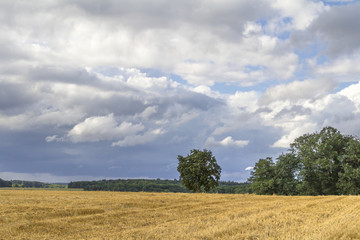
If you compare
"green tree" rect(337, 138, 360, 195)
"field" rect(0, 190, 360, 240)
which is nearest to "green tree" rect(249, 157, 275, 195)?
"green tree" rect(337, 138, 360, 195)

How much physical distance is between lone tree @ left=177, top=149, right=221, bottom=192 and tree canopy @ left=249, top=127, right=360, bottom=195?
8.31 metres

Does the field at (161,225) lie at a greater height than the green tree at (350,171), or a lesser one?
lesser

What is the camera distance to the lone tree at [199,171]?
6925 centimetres

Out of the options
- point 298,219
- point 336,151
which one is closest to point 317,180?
point 336,151

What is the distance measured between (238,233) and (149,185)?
9047 centimetres

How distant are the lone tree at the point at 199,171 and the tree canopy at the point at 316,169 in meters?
8.31

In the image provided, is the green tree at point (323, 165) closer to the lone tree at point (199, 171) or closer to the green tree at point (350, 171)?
the green tree at point (350, 171)

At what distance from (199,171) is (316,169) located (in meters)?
22.1

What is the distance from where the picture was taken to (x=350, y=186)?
57781 millimetres

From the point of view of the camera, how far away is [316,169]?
63312 millimetres

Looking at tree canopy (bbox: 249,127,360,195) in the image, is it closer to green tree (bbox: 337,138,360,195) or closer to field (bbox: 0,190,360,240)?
green tree (bbox: 337,138,360,195)

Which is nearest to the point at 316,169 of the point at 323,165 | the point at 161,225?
the point at 323,165

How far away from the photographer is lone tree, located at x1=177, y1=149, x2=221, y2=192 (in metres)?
69.2

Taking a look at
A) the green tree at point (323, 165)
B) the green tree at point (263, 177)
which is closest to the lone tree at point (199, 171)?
the green tree at point (263, 177)
